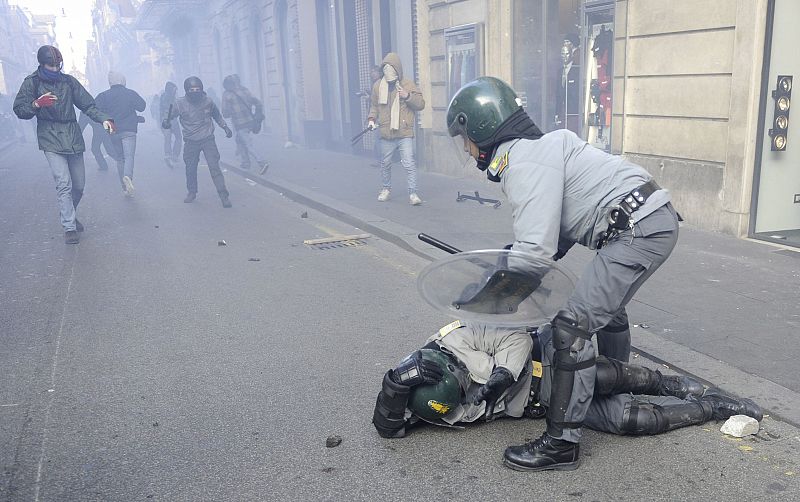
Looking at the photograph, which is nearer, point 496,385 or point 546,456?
point 546,456

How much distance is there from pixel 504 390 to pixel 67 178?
635 centimetres

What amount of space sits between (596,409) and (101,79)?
372ft

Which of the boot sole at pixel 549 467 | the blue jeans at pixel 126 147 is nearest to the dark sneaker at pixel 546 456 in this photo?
the boot sole at pixel 549 467

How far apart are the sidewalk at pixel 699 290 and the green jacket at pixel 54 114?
3165 mm

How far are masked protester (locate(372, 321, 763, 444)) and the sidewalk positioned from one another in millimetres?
535

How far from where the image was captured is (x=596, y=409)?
316 cm

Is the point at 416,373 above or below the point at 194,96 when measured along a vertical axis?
below

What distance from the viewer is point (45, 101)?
7.50m

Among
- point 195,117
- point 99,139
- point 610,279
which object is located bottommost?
point 99,139

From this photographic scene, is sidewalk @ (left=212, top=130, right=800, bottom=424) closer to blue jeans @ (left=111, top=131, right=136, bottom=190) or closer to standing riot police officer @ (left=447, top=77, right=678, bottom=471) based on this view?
standing riot police officer @ (left=447, top=77, right=678, bottom=471)

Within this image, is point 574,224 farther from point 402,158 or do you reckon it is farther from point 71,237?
point 402,158

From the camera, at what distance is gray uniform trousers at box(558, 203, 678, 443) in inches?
112

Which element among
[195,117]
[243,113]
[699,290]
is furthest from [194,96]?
[699,290]

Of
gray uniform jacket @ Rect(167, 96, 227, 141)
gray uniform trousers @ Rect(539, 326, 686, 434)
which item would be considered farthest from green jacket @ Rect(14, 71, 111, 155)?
gray uniform trousers @ Rect(539, 326, 686, 434)
